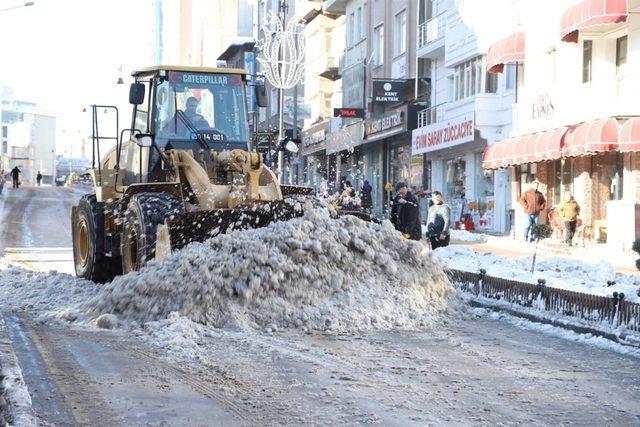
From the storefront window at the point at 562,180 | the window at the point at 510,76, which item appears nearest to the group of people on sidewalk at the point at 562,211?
the storefront window at the point at 562,180

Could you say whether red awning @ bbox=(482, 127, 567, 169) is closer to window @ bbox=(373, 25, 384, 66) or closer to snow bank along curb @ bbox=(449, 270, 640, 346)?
snow bank along curb @ bbox=(449, 270, 640, 346)

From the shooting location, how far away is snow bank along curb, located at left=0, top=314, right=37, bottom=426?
5.39m

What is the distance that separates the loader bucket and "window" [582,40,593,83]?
17814 millimetres

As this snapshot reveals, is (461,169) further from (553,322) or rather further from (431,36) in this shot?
(553,322)

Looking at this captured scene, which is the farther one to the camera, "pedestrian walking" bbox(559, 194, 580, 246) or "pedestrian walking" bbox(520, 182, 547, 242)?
"pedestrian walking" bbox(520, 182, 547, 242)

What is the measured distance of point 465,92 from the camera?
1407 inches

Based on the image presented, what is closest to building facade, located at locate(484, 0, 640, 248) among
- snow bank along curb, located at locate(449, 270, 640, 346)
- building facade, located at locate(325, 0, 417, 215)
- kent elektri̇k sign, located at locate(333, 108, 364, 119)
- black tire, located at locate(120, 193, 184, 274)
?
building facade, located at locate(325, 0, 417, 215)

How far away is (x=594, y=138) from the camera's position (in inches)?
942

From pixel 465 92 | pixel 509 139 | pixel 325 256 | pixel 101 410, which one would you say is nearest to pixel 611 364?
pixel 325 256

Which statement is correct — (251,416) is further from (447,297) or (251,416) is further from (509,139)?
(509,139)

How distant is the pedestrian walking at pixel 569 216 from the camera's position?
85.8 ft

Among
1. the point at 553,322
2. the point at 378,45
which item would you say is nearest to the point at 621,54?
the point at 553,322

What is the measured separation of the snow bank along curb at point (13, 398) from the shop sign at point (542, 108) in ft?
78.4

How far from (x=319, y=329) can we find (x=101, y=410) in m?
3.94
